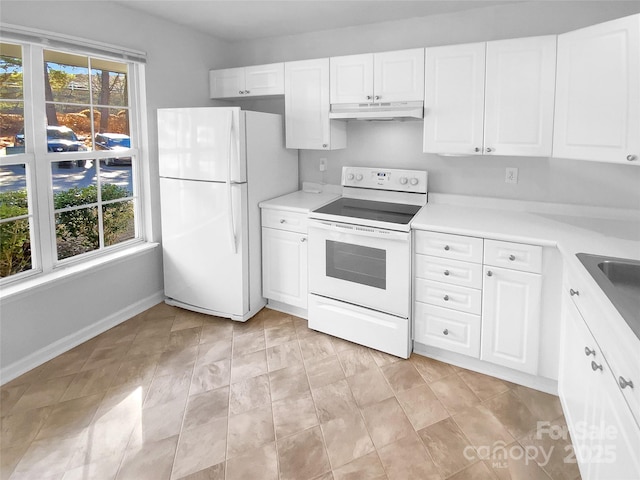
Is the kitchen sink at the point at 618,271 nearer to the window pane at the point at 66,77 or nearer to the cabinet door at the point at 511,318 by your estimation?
the cabinet door at the point at 511,318

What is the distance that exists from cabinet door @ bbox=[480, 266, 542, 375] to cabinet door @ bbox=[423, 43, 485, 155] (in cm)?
86

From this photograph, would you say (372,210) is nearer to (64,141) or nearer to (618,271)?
(618,271)

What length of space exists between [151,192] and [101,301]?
944 mm

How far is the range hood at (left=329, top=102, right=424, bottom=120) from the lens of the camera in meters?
→ 2.77

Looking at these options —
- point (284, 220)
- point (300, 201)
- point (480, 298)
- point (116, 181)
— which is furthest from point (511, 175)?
point (116, 181)

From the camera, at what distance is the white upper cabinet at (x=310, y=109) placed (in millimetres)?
3150

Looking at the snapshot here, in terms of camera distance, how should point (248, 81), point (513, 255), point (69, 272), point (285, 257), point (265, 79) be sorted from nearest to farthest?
point (513, 255) → point (69, 272) → point (285, 257) → point (265, 79) → point (248, 81)

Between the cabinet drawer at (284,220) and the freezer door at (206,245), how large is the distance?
0.66 feet

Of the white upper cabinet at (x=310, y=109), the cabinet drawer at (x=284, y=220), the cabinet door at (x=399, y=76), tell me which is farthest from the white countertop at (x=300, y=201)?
the cabinet door at (x=399, y=76)

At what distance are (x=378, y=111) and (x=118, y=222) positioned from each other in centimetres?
218

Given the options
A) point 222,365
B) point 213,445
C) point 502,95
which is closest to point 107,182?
point 222,365

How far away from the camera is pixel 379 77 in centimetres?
290

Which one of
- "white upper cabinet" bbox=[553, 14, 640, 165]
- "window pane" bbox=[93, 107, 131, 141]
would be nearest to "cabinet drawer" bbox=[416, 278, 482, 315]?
"white upper cabinet" bbox=[553, 14, 640, 165]

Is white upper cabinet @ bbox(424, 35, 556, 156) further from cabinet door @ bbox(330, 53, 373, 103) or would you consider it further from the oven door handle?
the oven door handle
